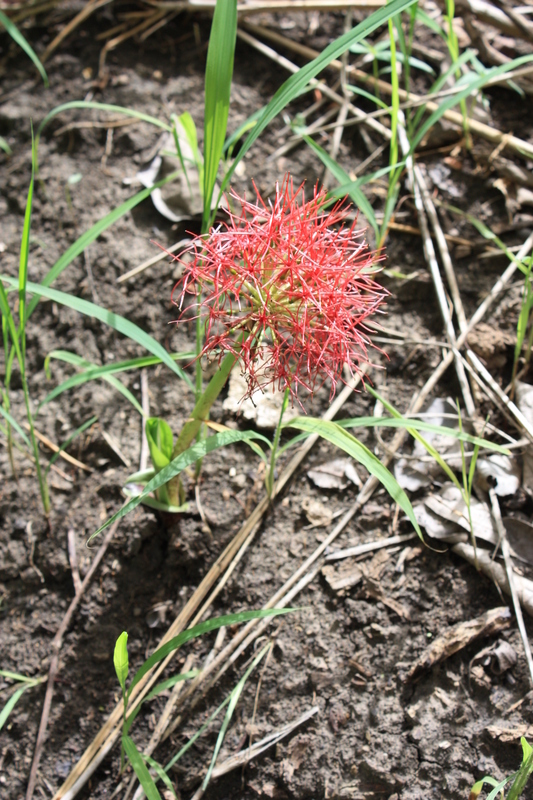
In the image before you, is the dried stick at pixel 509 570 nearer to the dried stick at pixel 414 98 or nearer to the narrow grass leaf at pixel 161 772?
the narrow grass leaf at pixel 161 772

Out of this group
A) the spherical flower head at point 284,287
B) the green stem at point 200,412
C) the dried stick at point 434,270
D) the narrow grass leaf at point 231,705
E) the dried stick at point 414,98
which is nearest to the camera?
the spherical flower head at point 284,287

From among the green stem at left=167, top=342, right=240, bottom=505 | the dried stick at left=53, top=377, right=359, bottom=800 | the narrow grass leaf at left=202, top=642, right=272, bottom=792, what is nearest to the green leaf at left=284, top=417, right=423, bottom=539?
the dried stick at left=53, top=377, right=359, bottom=800

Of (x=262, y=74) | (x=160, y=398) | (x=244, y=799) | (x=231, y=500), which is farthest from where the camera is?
(x=262, y=74)

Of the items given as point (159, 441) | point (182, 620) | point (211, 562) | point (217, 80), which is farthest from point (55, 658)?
point (217, 80)

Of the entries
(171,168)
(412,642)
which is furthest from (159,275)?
(412,642)

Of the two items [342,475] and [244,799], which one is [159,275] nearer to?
[342,475]

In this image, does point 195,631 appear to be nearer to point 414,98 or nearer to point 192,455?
point 192,455

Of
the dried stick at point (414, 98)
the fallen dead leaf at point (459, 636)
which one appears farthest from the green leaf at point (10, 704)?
the dried stick at point (414, 98)
